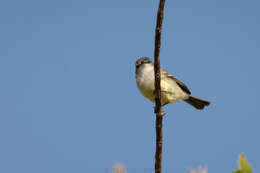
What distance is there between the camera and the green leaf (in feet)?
4.38

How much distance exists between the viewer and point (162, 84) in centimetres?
568

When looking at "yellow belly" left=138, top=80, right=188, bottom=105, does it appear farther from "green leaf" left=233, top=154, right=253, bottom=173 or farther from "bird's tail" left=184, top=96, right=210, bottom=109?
"green leaf" left=233, top=154, right=253, bottom=173

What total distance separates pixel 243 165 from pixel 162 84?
4.35 metres

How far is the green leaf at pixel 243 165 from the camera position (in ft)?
4.38

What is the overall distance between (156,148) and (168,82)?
3.09 metres

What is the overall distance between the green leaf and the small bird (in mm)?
3812

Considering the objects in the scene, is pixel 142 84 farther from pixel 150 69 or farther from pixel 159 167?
pixel 159 167

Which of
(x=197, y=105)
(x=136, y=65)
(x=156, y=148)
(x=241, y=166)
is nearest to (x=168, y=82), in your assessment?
(x=136, y=65)

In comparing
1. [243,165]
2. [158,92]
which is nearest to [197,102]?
[158,92]

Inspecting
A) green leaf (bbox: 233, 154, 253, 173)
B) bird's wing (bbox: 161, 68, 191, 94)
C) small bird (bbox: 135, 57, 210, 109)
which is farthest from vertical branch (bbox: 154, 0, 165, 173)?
bird's wing (bbox: 161, 68, 191, 94)

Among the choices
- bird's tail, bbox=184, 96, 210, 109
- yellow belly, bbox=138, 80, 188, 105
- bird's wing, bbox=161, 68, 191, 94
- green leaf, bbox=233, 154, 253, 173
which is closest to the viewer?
green leaf, bbox=233, 154, 253, 173

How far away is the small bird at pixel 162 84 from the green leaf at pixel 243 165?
3812 millimetres

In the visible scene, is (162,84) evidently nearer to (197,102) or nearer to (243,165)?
(197,102)

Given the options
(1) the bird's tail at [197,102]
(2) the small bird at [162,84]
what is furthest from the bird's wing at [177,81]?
(1) the bird's tail at [197,102]
